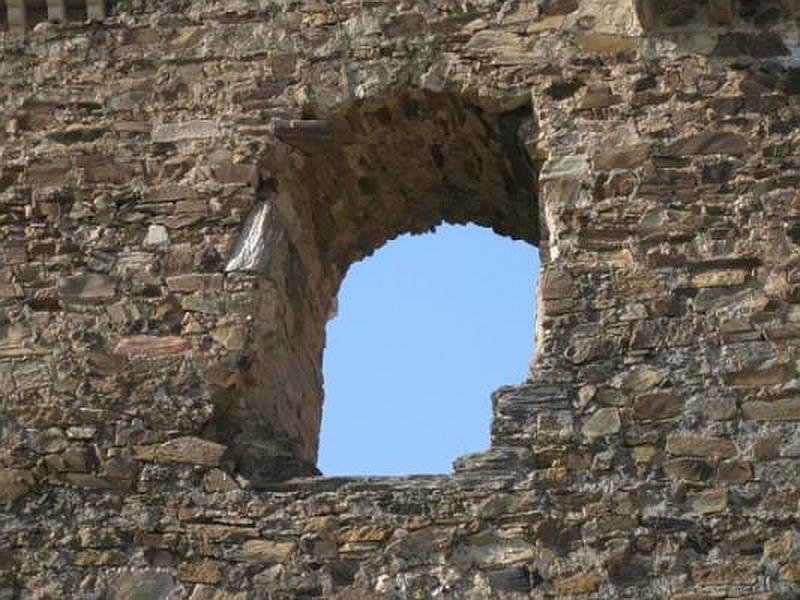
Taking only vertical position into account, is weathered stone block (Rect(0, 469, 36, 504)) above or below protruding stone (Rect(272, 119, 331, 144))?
below

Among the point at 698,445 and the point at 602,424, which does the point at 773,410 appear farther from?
the point at 602,424

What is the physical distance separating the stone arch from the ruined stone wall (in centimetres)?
2

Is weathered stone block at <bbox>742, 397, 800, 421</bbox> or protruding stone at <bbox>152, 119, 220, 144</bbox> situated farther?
protruding stone at <bbox>152, 119, 220, 144</bbox>

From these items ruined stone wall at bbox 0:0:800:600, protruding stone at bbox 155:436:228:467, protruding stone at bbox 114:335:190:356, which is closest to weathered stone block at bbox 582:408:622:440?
ruined stone wall at bbox 0:0:800:600

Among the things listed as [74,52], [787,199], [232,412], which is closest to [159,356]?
[232,412]

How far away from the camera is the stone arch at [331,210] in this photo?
7141mm

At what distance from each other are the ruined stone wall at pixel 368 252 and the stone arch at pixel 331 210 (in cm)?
2

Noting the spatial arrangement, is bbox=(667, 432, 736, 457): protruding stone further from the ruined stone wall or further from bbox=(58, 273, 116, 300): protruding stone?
bbox=(58, 273, 116, 300): protruding stone

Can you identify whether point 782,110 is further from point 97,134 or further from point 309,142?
point 97,134

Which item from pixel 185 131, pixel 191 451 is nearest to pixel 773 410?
pixel 191 451

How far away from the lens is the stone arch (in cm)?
714

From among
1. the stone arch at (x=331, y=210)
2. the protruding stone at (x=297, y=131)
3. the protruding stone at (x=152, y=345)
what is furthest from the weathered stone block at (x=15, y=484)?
the protruding stone at (x=297, y=131)

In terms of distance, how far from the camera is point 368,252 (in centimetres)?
827

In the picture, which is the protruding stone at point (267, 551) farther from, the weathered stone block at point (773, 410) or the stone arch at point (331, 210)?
the weathered stone block at point (773, 410)
